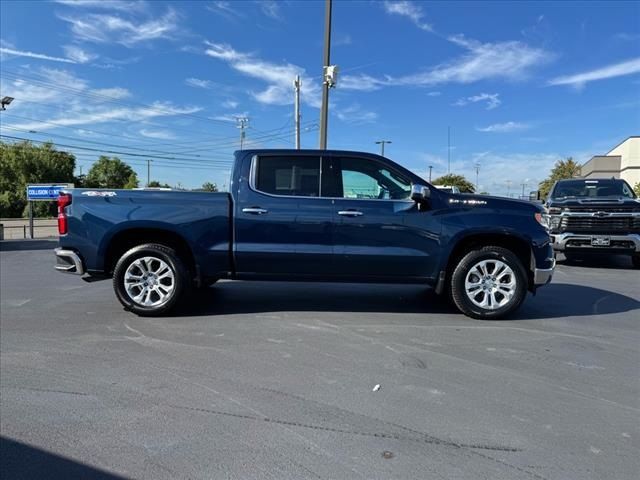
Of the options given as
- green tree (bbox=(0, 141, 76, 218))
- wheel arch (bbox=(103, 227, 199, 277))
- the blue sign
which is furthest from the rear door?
green tree (bbox=(0, 141, 76, 218))

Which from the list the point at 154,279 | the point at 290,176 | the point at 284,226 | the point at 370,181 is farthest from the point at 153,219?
the point at 370,181

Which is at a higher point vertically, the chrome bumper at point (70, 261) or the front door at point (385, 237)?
the front door at point (385, 237)

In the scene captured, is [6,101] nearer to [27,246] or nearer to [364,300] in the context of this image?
[27,246]

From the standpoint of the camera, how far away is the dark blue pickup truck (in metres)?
5.46

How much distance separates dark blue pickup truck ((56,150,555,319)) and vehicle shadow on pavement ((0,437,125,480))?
2846 mm

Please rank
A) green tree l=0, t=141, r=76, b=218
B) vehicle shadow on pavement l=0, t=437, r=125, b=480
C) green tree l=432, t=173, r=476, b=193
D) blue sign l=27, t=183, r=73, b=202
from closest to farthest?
vehicle shadow on pavement l=0, t=437, r=125, b=480 → blue sign l=27, t=183, r=73, b=202 → green tree l=0, t=141, r=76, b=218 → green tree l=432, t=173, r=476, b=193

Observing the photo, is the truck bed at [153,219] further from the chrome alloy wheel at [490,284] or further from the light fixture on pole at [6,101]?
the light fixture on pole at [6,101]

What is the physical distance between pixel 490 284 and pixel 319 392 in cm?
289

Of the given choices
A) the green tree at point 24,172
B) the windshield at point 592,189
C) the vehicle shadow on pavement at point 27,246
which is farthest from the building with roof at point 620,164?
the green tree at point 24,172

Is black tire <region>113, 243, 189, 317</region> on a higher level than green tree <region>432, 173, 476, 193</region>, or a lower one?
lower

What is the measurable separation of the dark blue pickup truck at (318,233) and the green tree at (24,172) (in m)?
57.8

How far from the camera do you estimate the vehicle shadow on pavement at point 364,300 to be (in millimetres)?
6023

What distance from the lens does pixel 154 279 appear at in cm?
561

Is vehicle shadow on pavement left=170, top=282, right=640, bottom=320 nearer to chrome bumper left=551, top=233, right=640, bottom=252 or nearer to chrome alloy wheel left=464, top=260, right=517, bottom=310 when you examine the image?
chrome alloy wheel left=464, top=260, right=517, bottom=310
